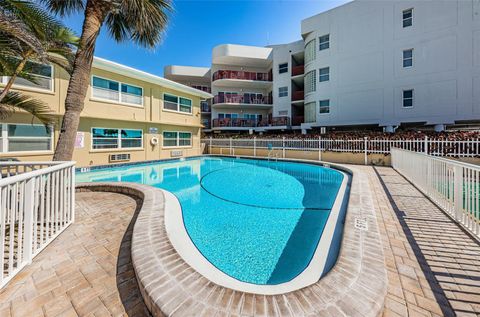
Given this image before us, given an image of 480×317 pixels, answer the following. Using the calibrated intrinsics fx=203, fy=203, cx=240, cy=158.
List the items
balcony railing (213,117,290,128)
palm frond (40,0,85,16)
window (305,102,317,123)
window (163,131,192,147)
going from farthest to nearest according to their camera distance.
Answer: balcony railing (213,117,290,128), window (305,102,317,123), window (163,131,192,147), palm frond (40,0,85,16)

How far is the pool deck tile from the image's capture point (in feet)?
5.93

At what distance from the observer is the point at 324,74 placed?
1914 centimetres

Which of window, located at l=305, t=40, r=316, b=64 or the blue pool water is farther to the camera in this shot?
window, located at l=305, t=40, r=316, b=64

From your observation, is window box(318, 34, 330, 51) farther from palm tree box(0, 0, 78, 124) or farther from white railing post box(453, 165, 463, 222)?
palm tree box(0, 0, 78, 124)

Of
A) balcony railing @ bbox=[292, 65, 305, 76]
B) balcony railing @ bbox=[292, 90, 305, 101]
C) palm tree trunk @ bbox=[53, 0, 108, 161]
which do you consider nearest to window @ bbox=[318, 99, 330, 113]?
balcony railing @ bbox=[292, 90, 305, 101]

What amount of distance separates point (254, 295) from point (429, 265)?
90.1 inches

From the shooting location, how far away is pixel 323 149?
1402cm

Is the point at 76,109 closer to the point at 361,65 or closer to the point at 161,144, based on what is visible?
the point at 161,144

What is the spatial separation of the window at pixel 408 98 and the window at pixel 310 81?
7.11 meters

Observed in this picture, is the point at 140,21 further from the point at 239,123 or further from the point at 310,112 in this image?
the point at 239,123

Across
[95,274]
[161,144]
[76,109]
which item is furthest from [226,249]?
[161,144]

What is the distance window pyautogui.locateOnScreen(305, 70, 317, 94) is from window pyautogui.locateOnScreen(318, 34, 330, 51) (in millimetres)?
2147

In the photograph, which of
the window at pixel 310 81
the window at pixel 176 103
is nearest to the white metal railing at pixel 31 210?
the window at pixel 176 103

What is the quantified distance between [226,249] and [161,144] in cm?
1388
